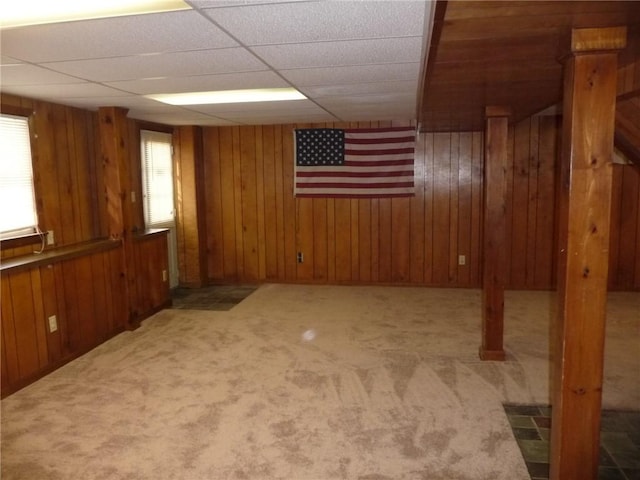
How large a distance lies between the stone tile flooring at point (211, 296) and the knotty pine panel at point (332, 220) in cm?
35

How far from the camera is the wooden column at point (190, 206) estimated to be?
6160 millimetres

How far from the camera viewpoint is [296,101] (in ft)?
13.9

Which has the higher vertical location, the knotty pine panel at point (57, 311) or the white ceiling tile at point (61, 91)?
the white ceiling tile at point (61, 91)

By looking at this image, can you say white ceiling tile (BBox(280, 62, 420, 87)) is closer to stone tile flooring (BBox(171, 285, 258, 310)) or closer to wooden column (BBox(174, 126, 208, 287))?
stone tile flooring (BBox(171, 285, 258, 310))

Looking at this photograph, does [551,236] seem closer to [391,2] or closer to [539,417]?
[539,417]

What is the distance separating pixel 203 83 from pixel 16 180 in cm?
171

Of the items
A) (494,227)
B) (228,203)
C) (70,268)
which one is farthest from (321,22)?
(228,203)

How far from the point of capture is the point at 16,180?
3764 mm

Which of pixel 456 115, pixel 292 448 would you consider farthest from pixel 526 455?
pixel 456 115

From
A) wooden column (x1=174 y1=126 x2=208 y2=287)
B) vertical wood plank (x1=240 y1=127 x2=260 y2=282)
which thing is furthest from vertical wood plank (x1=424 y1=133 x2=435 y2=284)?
wooden column (x1=174 y1=126 x2=208 y2=287)

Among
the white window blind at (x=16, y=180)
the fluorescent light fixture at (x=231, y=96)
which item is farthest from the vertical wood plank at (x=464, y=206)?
the white window blind at (x=16, y=180)

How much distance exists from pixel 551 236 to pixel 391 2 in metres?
4.76

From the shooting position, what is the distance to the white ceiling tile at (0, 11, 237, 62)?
2.04 metres

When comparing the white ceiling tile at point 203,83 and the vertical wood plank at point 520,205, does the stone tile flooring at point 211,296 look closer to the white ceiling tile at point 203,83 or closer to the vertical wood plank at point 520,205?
the white ceiling tile at point 203,83
